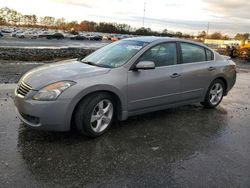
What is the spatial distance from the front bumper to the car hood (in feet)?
0.92

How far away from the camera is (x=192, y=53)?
6.61 m

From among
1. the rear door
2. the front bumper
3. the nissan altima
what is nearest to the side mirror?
the nissan altima

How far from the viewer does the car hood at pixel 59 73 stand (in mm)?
4797

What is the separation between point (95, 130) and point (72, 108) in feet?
1.83

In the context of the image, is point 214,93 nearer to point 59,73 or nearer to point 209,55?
point 209,55

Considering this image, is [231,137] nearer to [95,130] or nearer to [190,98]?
[190,98]

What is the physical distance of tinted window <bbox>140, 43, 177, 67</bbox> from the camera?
576cm

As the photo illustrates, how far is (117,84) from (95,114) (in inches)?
23.2

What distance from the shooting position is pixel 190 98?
654 cm

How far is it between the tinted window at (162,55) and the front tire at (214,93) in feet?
4.52

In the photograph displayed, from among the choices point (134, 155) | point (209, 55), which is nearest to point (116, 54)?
point (134, 155)

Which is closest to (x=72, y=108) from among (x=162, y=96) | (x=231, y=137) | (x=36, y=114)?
(x=36, y=114)

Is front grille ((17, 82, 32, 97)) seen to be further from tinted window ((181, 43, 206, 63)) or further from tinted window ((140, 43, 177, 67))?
tinted window ((181, 43, 206, 63))

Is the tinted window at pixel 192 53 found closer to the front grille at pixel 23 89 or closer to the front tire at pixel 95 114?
the front tire at pixel 95 114
